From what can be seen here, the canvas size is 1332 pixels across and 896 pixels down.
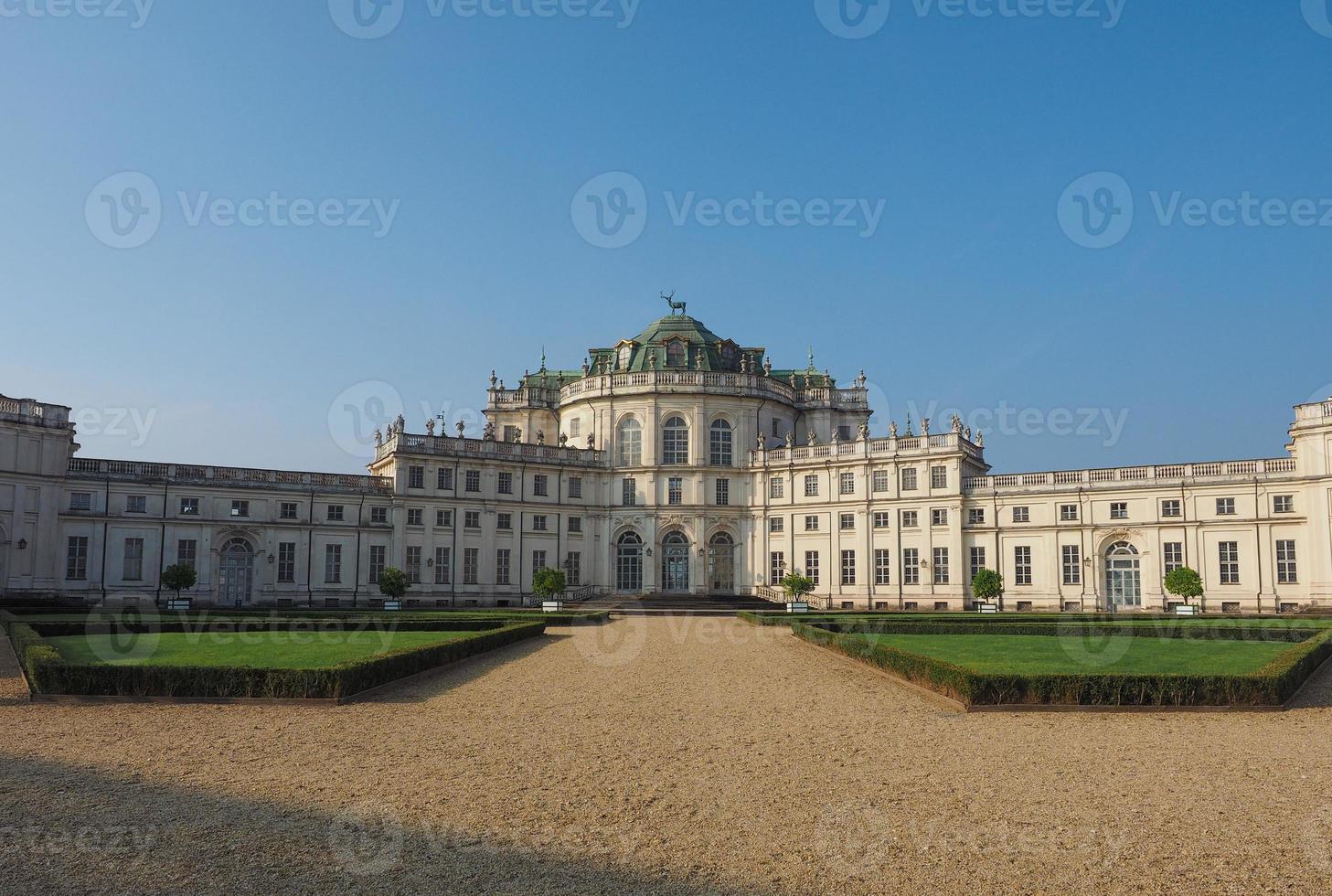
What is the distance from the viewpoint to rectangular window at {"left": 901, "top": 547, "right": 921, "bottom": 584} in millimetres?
58094

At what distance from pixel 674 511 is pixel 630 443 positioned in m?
5.48

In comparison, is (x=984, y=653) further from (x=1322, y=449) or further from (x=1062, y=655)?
(x=1322, y=449)

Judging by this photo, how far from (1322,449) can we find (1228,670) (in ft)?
110

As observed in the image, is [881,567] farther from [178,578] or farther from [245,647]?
[245,647]

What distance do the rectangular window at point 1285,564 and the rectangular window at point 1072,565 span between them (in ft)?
30.0

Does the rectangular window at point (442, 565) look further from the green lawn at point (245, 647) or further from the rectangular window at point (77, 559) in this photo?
the green lawn at point (245, 647)

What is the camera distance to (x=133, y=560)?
1997 inches

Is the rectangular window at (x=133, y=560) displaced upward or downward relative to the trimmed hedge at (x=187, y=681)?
upward

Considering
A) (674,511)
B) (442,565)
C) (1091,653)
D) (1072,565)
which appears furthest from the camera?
(674,511)

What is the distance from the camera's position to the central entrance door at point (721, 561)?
64062mm

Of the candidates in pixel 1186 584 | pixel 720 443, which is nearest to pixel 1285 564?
pixel 1186 584

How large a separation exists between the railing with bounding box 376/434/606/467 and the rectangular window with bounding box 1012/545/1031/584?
2594cm

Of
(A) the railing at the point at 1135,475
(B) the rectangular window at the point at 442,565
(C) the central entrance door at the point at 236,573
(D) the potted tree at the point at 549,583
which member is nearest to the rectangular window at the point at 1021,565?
(A) the railing at the point at 1135,475

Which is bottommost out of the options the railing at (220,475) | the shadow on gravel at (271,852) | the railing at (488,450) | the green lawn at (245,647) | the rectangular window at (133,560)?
the shadow on gravel at (271,852)
